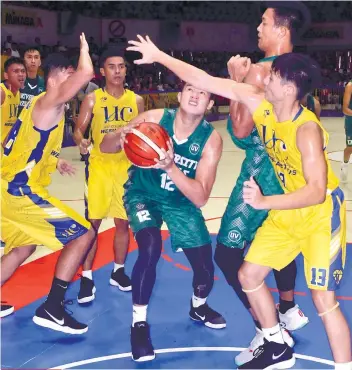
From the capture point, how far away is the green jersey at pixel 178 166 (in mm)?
4590

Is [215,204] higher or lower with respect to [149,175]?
lower

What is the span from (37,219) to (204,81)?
1.62 meters

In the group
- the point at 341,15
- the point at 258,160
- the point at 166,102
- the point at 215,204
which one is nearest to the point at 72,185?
the point at 215,204

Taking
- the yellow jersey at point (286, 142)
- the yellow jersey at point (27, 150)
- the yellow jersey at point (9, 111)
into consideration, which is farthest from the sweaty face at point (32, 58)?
the yellow jersey at point (286, 142)

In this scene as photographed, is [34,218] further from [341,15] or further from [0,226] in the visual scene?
[341,15]

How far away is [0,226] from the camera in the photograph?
4.80 meters

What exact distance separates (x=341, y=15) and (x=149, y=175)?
32613mm

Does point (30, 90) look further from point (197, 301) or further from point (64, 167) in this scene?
point (197, 301)

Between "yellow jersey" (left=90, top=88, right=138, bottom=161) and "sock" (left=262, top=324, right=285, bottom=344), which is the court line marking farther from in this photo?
"yellow jersey" (left=90, top=88, right=138, bottom=161)

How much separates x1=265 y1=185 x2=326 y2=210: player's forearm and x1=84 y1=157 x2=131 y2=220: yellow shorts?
2.30 meters


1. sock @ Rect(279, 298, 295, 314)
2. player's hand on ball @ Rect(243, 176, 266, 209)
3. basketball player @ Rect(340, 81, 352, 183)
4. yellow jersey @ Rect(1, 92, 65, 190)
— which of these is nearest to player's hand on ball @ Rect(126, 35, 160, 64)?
yellow jersey @ Rect(1, 92, 65, 190)

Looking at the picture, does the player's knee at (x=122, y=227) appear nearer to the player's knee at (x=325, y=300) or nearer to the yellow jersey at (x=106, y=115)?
the yellow jersey at (x=106, y=115)

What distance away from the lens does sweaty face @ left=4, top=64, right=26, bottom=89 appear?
779 centimetres

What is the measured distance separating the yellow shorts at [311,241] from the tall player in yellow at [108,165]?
193cm
